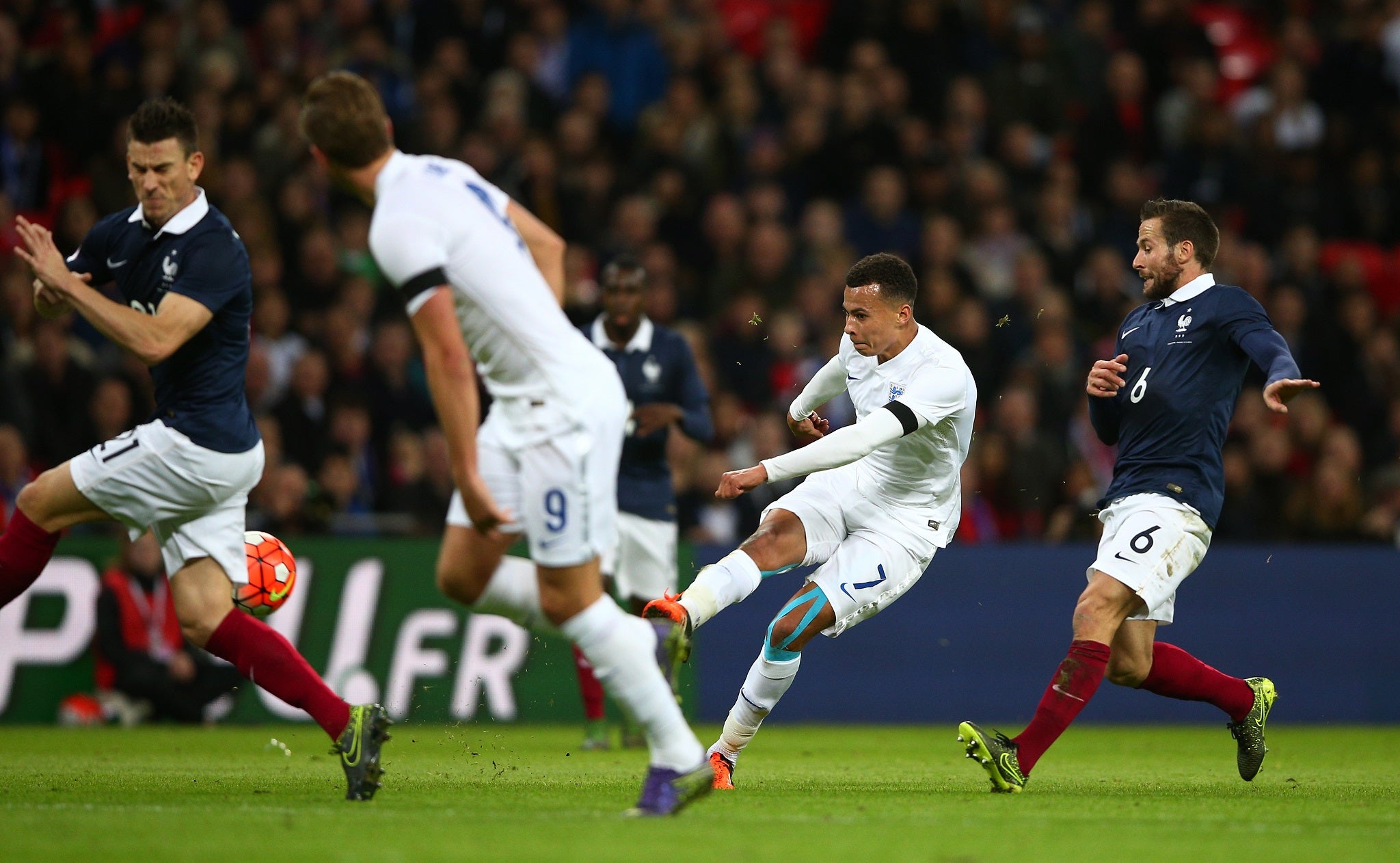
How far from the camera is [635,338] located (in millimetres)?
11133

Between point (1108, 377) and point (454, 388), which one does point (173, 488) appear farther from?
point (1108, 377)

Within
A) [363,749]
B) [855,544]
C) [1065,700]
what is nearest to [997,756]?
[1065,700]

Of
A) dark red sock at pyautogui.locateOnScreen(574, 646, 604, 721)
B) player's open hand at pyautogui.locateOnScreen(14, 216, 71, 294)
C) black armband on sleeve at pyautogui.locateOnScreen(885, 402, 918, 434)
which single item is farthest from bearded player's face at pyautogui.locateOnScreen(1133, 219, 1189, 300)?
player's open hand at pyautogui.locateOnScreen(14, 216, 71, 294)

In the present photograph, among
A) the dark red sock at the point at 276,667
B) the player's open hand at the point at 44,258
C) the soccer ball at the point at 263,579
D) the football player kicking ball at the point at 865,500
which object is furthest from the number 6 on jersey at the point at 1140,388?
the player's open hand at the point at 44,258

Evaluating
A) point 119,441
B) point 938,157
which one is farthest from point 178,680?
point 938,157

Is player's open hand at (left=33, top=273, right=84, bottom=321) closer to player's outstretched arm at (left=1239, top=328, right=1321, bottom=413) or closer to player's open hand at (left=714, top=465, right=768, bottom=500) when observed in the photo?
player's open hand at (left=714, top=465, right=768, bottom=500)

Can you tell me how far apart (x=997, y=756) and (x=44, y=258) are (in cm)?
449

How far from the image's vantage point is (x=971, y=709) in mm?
13172

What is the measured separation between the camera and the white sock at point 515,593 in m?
5.76

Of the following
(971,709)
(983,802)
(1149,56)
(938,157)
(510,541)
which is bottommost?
(971,709)

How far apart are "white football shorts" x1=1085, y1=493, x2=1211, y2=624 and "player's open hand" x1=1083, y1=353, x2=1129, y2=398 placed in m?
0.50

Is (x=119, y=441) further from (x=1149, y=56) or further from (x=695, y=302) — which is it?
(x=1149, y=56)

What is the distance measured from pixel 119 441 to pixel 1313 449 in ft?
38.6

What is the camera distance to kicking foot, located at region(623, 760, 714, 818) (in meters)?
5.67
